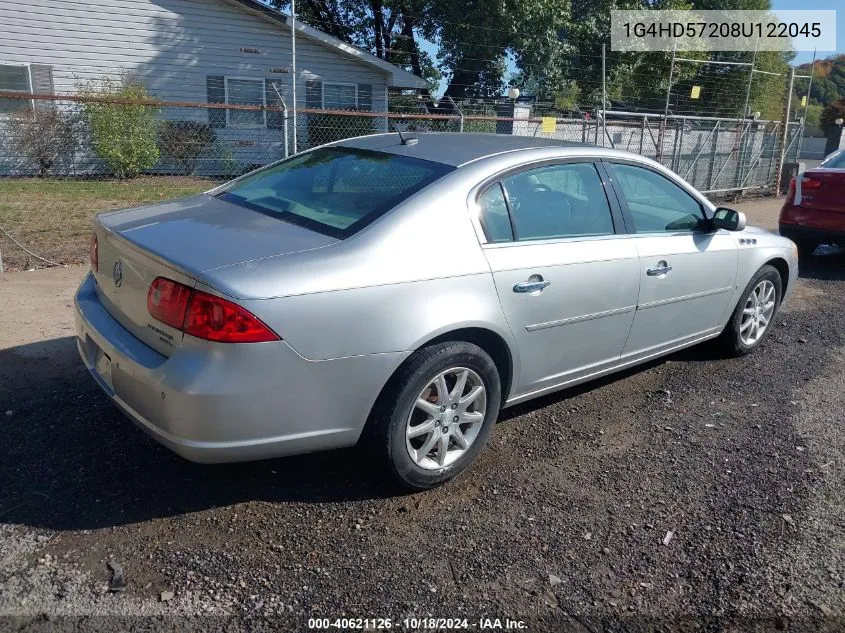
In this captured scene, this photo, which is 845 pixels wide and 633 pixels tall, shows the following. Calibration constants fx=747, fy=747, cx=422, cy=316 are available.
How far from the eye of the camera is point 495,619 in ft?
8.82

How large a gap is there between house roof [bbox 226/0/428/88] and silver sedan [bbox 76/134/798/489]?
13.6 m

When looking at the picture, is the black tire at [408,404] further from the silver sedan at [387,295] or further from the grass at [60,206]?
the grass at [60,206]

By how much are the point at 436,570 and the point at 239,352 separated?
1.15 meters

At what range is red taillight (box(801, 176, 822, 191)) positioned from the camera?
8.84 m

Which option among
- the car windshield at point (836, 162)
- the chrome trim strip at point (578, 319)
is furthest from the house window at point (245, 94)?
the chrome trim strip at point (578, 319)

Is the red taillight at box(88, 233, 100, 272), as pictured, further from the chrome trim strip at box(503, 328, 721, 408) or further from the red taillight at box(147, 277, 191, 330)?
the chrome trim strip at box(503, 328, 721, 408)

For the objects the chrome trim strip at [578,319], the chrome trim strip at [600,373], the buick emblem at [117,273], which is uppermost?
the buick emblem at [117,273]

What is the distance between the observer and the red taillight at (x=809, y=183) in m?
8.84

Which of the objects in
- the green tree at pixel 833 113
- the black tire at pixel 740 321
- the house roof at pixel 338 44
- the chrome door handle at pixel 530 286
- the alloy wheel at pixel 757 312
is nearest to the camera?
the chrome door handle at pixel 530 286

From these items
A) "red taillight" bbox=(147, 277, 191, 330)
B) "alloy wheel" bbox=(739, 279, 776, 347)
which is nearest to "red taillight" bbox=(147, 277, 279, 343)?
"red taillight" bbox=(147, 277, 191, 330)

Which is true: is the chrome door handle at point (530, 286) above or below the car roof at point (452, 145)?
below

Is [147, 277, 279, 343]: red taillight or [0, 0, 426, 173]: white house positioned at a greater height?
[0, 0, 426, 173]: white house

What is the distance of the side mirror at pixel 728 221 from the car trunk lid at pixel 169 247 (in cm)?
284

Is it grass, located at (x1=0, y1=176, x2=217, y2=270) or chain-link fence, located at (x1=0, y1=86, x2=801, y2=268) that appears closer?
grass, located at (x1=0, y1=176, x2=217, y2=270)
